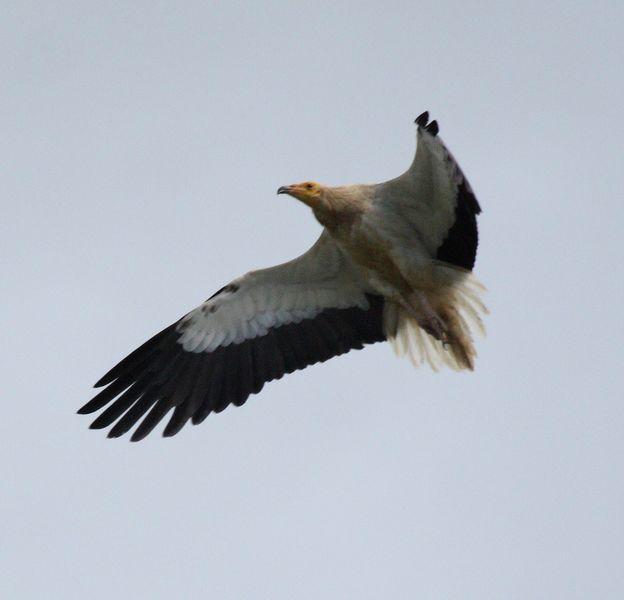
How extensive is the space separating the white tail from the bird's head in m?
1.15

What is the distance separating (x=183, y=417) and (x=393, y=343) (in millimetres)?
1950

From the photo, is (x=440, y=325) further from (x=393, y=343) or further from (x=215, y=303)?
(x=215, y=303)

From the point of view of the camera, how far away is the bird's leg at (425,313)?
11133 millimetres

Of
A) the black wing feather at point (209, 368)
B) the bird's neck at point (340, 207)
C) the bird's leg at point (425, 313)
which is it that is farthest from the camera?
the black wing feather at point (209, 368)

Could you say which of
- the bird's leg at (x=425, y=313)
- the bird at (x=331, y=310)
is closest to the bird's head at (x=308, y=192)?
the bird at (x=331, y=310)

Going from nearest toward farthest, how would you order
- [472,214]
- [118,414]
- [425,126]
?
[425,126], [472,214], [118,414]

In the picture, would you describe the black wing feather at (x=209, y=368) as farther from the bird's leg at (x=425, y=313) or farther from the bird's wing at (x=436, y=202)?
the bird's wing at (x=436, y=202)

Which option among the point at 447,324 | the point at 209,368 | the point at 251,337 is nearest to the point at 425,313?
the point at 447,324

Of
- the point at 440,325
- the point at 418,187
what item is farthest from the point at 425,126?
the point at 440,325

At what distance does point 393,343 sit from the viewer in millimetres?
11805

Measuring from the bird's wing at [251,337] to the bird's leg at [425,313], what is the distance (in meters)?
0.61

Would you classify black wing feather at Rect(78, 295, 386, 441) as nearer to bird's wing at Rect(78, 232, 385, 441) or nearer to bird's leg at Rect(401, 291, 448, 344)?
bird's wing at Rect(78, 232, 385, 441)

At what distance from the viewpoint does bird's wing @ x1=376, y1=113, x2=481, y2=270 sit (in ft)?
33.1

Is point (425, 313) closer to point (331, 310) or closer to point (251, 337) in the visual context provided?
point (331, 310)
